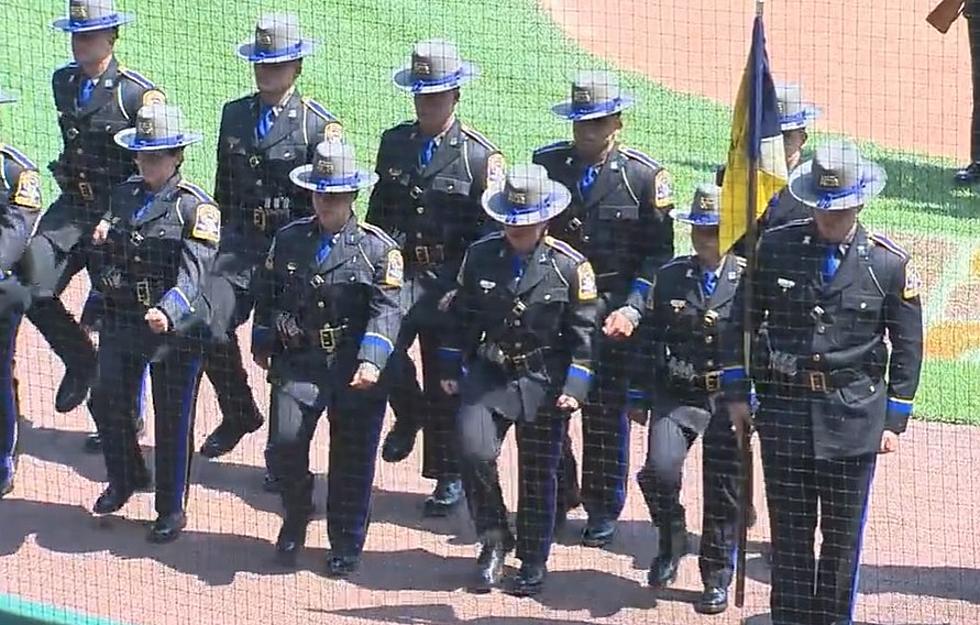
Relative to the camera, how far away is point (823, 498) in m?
7.22

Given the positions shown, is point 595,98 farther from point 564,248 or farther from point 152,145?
point 152,145

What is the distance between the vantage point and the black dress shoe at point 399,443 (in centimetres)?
891

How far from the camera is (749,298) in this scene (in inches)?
282

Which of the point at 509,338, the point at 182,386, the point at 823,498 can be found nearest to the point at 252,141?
the point at 182,386

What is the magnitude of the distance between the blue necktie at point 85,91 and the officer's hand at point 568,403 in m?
2.65

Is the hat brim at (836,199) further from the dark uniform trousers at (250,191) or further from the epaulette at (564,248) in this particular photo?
the dark uniform trousers at (250,191)

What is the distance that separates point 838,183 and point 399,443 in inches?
102

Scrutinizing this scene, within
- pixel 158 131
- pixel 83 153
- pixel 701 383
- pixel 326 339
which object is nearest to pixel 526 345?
pixel 701 383

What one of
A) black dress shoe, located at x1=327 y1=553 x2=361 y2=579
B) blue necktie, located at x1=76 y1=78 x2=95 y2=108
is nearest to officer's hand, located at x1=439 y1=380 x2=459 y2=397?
black dress shoe, located at x1=327 y1=553 x2=361 y2=579

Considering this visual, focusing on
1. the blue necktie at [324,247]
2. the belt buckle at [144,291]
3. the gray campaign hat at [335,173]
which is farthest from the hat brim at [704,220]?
the belt buckle at [144,291]

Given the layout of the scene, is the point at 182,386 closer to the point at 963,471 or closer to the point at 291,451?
the point at 291,451

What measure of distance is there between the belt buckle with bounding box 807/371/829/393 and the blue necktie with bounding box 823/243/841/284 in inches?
12.2

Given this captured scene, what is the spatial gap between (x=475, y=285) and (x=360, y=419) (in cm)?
70

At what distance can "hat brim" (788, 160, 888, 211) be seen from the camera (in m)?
7.01
